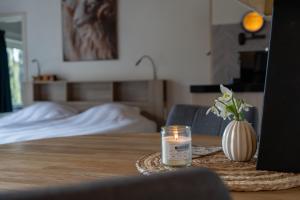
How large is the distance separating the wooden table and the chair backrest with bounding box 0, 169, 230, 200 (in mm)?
362

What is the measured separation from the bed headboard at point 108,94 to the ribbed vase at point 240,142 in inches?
121

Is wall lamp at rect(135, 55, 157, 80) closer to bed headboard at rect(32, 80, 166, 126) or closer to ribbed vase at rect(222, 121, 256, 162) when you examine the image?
bed headboard at rect(32, 80, 166, 126)

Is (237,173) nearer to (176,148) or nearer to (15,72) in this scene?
(176,148)

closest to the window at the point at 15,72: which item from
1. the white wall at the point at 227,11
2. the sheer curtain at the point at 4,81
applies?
the sheer curtain at the point at 4,81

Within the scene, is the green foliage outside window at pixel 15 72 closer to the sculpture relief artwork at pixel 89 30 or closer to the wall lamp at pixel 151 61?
the sculpture relief artwork at pixel 89 30

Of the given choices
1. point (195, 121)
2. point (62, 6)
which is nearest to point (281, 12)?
point (195, 121)

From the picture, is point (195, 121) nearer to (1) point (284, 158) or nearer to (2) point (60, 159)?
(2) point (60, 159)

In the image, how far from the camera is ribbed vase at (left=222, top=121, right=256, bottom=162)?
0.96 m

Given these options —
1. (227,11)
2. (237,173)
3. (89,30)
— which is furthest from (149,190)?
(89,30)

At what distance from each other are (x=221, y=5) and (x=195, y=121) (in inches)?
101

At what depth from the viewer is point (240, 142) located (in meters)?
0.96

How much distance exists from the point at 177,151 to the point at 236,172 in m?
0.15

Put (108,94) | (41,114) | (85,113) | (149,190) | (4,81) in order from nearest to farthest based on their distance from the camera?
(149,190) < (85,113) < (41,114) < (108,94) < (4,81)

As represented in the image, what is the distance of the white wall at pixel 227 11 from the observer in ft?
12.7
